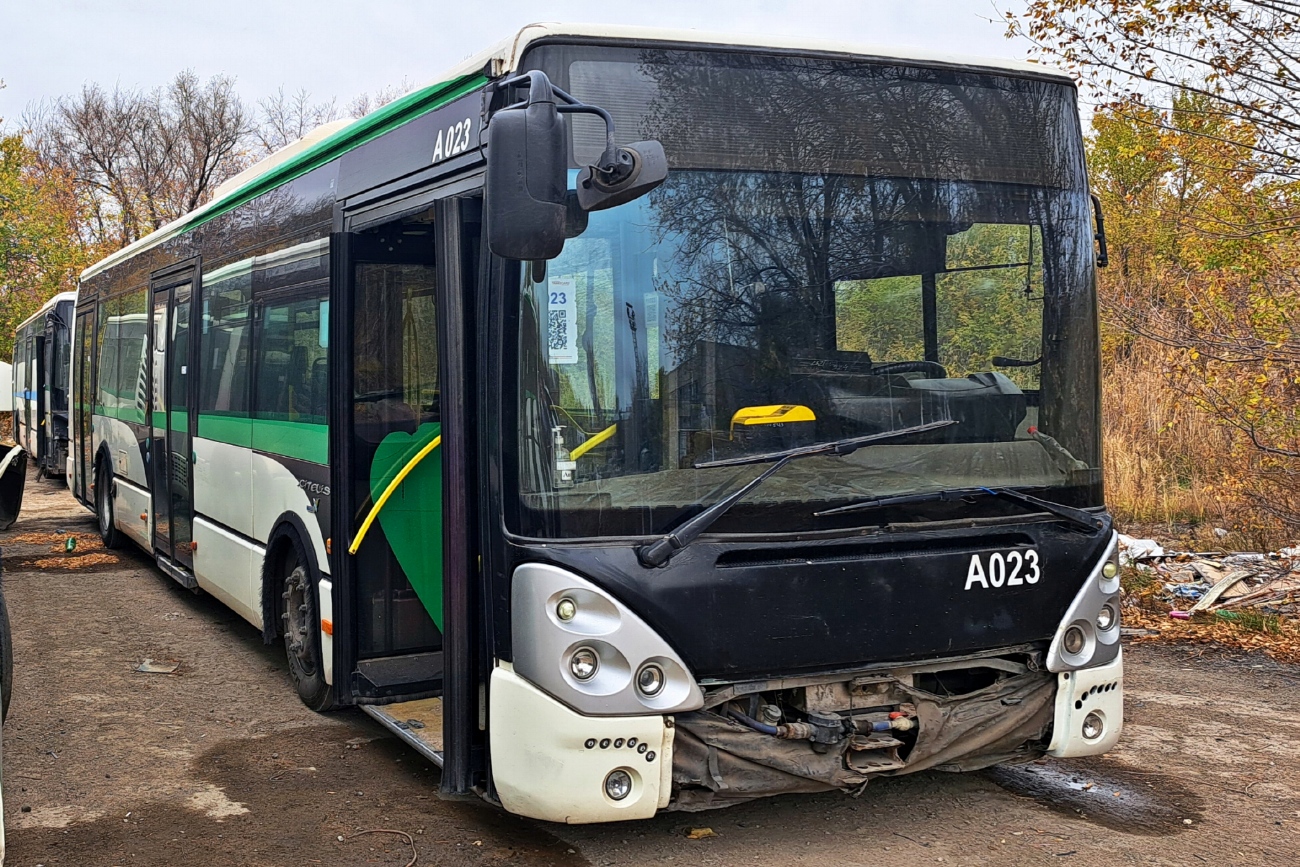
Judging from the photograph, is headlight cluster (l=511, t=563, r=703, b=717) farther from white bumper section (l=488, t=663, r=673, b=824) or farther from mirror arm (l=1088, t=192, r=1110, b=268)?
mirror arm (l=1088, t=192, r=1110, b=268)

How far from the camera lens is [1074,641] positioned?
15.8ft

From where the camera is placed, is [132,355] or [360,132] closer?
[360,132]

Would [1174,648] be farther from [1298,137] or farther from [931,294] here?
[931,294]

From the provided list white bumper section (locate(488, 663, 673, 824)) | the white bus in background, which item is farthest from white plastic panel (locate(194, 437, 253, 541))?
the white bus in background

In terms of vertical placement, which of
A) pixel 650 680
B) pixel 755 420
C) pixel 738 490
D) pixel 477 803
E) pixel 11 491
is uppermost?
pixel 755 420

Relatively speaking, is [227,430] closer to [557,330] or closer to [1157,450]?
[557,330]

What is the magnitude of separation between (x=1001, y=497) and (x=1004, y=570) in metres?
0.26

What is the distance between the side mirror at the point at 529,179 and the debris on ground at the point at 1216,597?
6.06 m

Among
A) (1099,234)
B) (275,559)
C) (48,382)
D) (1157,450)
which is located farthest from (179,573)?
(48,382)

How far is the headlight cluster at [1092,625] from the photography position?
187 inches

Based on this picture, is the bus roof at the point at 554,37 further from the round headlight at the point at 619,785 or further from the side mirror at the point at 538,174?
the round headlight at the point at 619,785

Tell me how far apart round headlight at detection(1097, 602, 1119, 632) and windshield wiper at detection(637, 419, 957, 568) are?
1.12 m

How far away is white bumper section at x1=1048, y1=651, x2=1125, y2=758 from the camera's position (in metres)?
4.84

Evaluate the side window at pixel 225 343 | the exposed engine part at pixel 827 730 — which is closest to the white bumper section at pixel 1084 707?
the exposed engine part at pixel 827 730
